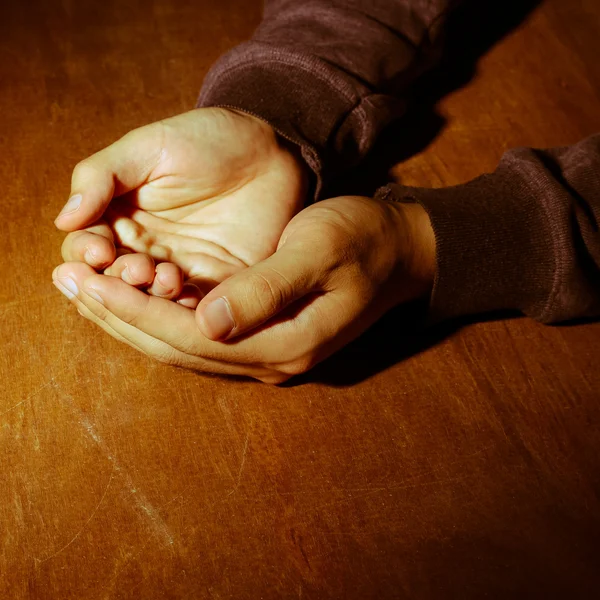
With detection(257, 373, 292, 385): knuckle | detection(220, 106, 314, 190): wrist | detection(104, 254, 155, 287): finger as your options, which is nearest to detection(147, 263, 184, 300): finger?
detection(104, 254, 155, 287): finger

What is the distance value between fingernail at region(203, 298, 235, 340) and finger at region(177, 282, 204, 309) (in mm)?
70

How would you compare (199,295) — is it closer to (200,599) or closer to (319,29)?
(200,599)

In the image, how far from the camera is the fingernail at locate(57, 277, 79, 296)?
1.50ft

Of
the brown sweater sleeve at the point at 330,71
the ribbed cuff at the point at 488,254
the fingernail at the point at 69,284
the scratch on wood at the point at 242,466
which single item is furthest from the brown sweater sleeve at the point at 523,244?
the fingernail at the point at 69,284

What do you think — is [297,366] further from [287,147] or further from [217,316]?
[287,147]

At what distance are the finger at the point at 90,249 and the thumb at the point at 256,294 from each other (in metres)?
0.10

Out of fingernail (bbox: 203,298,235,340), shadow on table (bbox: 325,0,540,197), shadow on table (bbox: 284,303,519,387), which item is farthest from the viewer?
shadow on table (bbox: 325,0,540,197)

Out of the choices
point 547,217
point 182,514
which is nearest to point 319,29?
point 547,217

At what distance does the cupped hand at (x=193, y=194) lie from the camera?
1.61 feet

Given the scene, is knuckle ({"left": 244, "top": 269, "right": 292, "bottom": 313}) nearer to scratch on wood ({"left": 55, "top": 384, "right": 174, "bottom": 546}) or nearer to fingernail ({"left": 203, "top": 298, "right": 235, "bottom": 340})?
fingernail ({"left": 203, "top": 298, "right": 235, "bottom": 340})

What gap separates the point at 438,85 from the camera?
0.79 m

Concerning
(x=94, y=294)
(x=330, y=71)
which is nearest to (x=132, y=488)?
(x=94, y=294)

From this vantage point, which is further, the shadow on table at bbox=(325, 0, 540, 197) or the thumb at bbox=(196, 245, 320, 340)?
the shadow on table at bbox=(325, 0, 540, 197)

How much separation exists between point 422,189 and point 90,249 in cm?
34
